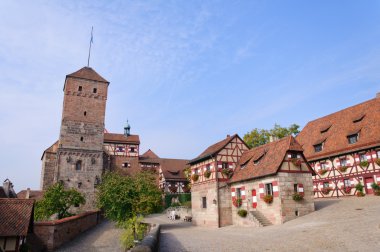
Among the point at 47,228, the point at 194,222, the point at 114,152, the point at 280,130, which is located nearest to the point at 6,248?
the point at 47,228

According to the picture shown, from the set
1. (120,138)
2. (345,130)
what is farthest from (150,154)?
(345,130)

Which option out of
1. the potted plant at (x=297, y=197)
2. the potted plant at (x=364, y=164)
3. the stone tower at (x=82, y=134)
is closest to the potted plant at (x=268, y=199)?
the potted plant at (x=297, y=197)

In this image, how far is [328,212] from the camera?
67.5 feet

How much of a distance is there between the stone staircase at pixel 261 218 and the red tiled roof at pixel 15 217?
14.1 meters

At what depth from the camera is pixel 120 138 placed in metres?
54.2

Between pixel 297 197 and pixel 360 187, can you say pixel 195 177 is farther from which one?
pixel 360 187

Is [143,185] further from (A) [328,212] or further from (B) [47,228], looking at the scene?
(A) [328,212]

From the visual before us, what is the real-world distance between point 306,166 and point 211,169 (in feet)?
27.9

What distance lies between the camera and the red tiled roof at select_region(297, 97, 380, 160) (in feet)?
84.3

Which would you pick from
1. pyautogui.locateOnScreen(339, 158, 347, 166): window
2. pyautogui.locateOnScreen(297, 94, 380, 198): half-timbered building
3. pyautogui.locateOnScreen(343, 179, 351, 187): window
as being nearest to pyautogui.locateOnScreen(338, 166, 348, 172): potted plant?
pyautogui.locateOnScreen(297, 94, 380, 198): half-timbered building

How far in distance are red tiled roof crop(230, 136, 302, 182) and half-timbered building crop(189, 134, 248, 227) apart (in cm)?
95

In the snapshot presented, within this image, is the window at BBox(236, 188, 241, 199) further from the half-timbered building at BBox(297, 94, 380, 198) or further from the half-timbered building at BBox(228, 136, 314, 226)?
the half-timbered building at BBox(297, 94, 380, 198)

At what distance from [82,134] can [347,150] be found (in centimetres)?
3143

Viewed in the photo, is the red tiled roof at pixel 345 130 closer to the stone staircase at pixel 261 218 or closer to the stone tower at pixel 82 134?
the stone staircase at pixel 261 218
